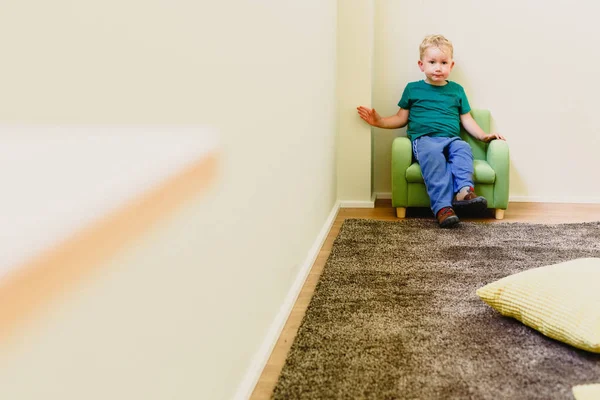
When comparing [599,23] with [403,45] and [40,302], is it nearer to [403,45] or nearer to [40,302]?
[403,45]

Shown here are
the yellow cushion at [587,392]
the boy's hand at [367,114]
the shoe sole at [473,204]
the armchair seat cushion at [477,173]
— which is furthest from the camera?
the boy's hand at [367,114]

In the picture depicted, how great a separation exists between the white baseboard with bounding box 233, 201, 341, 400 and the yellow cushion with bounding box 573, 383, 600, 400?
745 millimetres

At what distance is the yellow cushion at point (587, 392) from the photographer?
49.5 inches

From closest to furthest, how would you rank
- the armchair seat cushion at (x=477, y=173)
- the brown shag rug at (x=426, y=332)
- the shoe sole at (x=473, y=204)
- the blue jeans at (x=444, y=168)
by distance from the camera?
the brown shag rug at (x=426, y=332)
the shoe sole at (x=473, y=204)
the blue jeans at (x=444, y=168)
the armchair seat cushion at (x=477, y=173)

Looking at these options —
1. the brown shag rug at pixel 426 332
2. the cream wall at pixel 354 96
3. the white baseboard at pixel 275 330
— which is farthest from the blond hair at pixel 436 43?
the white baseboard at pixel 275 330

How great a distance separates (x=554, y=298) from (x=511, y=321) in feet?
0.66

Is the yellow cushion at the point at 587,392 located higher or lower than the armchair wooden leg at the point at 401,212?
higher

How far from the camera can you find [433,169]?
3094 millimetres

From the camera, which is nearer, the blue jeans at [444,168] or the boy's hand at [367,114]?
the blue jeans at [444,168]

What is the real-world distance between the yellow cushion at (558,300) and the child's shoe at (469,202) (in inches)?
43.3

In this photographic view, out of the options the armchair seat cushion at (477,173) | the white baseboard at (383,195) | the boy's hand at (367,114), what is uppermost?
the boy's hand at (367,114)

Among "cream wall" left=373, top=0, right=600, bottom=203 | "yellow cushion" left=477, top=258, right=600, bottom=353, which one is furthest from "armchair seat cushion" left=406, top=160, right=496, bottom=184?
"yellow cushion" left=477, top=258, right=600, bottom=353

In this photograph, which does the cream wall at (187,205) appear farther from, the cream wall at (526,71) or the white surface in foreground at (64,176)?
the cream wall at (526,71)

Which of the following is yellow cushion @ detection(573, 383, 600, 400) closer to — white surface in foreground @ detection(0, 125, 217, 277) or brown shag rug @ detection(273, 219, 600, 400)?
brown shag rug @ detection(273, 219, 600, 400)
